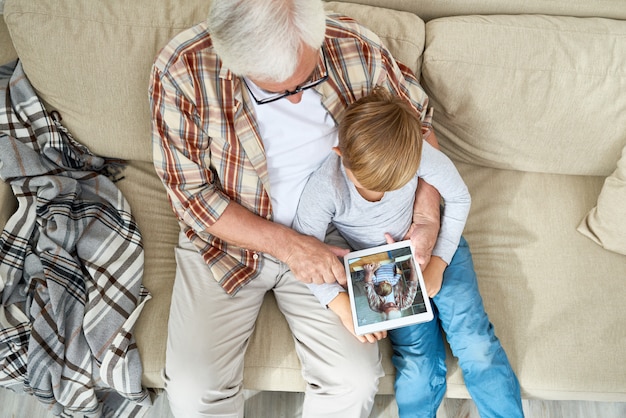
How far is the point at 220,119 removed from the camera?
1325 millimetres

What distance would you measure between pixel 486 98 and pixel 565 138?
0.31 metres

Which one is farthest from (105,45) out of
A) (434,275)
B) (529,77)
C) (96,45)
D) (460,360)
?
(460,360)

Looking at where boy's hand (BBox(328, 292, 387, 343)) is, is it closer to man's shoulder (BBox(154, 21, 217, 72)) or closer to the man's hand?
the man's hand

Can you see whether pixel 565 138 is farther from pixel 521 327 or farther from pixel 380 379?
pixel 380 379

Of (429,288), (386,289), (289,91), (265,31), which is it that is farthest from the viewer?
(429,288)

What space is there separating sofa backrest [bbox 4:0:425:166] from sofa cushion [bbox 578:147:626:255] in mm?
732

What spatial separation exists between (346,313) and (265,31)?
0.76 meters

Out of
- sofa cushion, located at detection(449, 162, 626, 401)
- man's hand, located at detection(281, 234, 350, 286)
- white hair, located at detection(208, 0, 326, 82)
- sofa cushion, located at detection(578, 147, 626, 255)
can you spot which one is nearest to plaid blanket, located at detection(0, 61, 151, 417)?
man's hand, located at detection(281, 234, 350, 286)

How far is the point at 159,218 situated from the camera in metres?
1.67

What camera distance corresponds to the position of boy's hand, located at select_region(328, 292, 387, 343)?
1.41m

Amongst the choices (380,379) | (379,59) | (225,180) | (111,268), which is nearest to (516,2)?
(379,59)

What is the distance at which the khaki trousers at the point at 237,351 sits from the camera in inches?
55.2

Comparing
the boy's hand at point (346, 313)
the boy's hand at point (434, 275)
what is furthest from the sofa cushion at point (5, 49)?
the boy's hand at point (434, 275)

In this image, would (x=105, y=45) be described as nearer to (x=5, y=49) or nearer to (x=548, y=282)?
(x=5, y=49)
